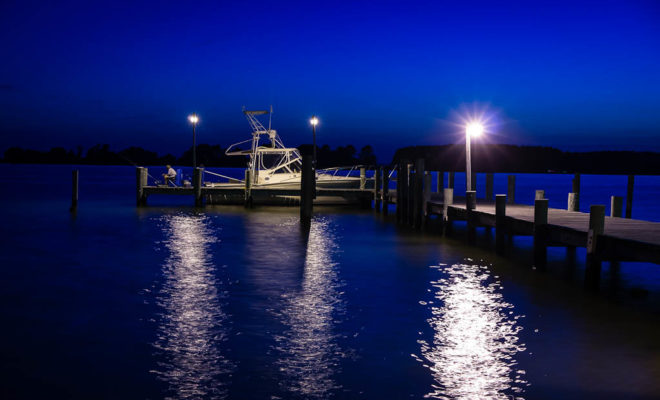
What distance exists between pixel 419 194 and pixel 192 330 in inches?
618

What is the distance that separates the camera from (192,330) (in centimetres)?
1038

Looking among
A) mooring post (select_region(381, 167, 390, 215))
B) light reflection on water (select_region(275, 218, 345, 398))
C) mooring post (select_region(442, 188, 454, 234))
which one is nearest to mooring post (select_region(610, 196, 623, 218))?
mooring post (select_region(442, 188, 454, 234))

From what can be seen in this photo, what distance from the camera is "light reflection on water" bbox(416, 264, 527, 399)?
779 centimetres

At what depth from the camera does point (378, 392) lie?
7.70m

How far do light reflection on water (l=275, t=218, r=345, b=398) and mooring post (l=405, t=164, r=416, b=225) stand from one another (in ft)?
30.5

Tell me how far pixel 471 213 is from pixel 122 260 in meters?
9.95

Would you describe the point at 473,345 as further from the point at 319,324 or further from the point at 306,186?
the point at 306,186

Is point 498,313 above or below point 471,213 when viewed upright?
below

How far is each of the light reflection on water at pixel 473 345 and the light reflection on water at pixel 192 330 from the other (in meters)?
2.67

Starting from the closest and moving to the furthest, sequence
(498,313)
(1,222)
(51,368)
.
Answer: (51,368) < (498,313) < (1,222)

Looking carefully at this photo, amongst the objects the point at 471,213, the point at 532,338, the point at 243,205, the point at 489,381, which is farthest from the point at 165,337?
the point at 243,205

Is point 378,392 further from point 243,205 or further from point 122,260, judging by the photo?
point 243,205

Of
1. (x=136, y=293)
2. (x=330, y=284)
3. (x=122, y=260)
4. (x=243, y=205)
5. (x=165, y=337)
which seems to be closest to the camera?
(x=165, y=337)

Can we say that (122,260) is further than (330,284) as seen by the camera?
Yes
